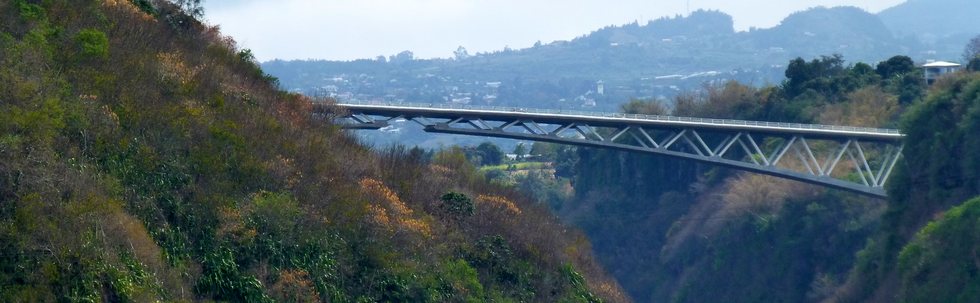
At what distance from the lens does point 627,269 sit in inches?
3541

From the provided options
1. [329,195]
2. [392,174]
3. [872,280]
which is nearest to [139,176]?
[329,195]

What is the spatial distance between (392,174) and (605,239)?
50.9m

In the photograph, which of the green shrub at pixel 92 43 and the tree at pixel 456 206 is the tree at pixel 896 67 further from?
the green shrub at pixel 92 43

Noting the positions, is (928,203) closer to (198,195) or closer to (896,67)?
(896,67)

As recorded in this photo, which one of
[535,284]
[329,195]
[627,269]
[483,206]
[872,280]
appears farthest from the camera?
[627,269]

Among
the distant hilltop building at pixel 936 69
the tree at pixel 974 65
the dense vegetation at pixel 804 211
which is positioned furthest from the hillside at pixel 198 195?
the distant hilltop building at pixel 936 69

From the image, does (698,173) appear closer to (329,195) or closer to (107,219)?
(329,195)

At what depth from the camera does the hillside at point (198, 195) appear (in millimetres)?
25953

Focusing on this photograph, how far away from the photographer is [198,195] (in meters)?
31.8

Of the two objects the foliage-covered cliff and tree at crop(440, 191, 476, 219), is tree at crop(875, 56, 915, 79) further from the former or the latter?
tree at crop(440, 191, 476, 219)

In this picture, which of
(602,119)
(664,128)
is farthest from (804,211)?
(602,119)

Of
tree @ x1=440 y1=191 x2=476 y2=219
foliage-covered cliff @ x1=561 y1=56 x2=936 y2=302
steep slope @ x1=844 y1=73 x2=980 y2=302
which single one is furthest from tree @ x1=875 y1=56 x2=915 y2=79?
tree @ x1=440 y1=191 x2=476 y2=219

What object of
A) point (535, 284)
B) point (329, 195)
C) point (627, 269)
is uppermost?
point (329, 195)

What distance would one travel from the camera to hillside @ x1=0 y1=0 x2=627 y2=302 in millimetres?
25953
